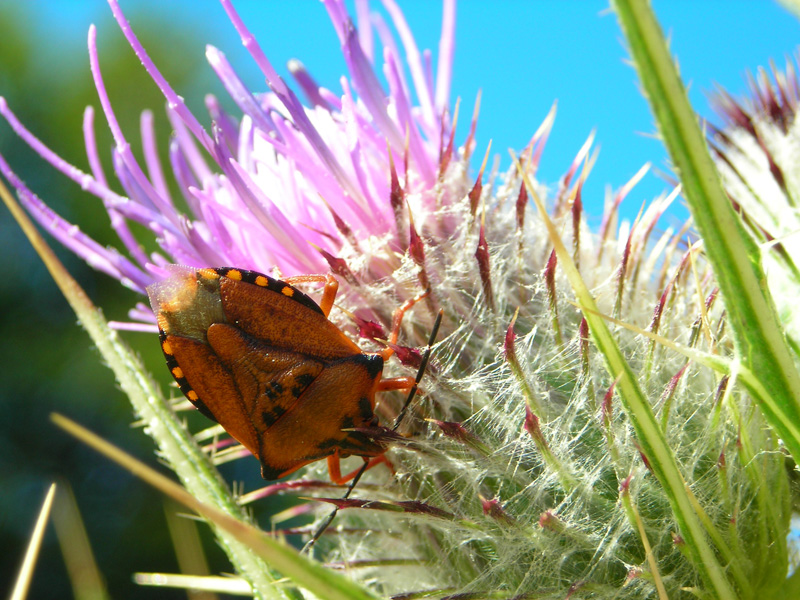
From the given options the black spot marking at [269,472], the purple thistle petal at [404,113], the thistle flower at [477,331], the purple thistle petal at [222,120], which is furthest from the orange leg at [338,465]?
the purple thistle petal at [222,120]

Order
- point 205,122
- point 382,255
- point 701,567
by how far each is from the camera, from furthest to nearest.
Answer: point 205,122, point 382,255, point 701,567

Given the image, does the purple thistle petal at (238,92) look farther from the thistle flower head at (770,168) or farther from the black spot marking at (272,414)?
the thistle flower head at (770,168)

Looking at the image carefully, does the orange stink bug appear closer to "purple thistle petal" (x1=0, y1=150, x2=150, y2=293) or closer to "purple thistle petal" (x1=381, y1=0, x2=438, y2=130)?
"purple thistle petal" (x1=0, y1=150, x2=150, y2=293)

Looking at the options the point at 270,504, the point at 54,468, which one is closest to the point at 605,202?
the point at 270,504

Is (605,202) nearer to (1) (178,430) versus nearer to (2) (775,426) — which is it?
(2) (775,426)

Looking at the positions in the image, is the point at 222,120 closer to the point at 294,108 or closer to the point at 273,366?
the point at 294,108

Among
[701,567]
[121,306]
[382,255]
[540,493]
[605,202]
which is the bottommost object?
[701,567]

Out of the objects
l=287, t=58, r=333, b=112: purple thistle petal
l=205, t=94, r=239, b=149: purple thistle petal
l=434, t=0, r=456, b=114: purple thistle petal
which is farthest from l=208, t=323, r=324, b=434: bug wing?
l=434, t=0, r=456, b=114: purple thistle petal
